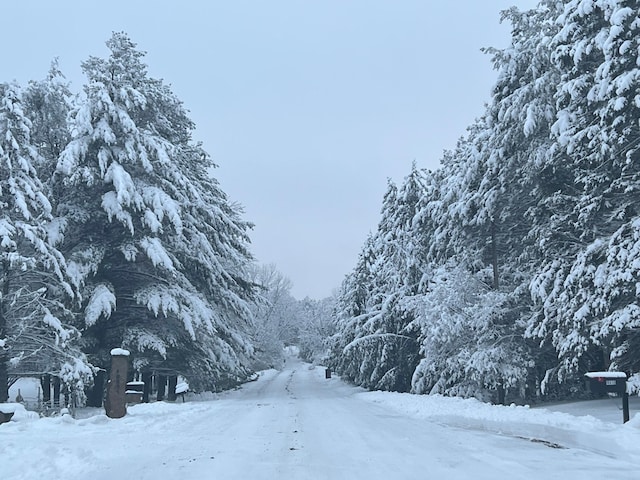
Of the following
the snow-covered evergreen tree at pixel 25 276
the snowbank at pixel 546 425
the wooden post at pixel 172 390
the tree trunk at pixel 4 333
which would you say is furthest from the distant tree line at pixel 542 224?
the tree trunk at pixel 4 333

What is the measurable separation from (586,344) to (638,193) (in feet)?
12.8

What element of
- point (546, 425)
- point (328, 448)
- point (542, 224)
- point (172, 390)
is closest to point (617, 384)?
point (546, 425)

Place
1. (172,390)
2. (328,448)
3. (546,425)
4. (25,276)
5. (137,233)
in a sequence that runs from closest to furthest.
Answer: (328,448), (546,425), (25,276), (137,233), (172,390)

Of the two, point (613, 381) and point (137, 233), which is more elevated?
point (137, 233)

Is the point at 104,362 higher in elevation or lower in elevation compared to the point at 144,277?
lower

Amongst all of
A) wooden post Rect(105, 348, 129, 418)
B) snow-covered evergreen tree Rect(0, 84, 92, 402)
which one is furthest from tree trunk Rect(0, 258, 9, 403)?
wooden post Rect(105, 348, 129, 418)

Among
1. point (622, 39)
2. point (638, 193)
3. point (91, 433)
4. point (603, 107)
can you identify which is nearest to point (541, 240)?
point (638, 193)

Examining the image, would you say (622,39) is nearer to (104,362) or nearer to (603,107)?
(603,107)

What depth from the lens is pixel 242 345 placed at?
27.9 m

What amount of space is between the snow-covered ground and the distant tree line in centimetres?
335

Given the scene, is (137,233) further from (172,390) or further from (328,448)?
(328,448)

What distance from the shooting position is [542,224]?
1917cm

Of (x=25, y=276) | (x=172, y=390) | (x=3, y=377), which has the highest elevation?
(x=25, y=276)

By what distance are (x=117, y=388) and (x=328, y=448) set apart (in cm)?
675
